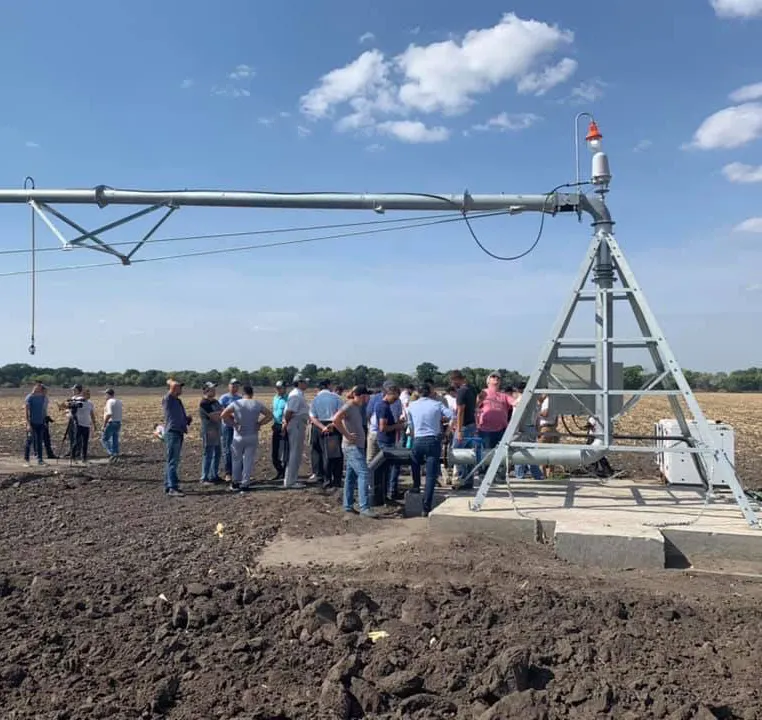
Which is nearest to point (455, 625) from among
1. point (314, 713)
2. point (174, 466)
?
point (314, 713)

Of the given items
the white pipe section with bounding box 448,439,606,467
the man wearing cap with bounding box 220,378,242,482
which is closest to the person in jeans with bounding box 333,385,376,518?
the white pipe section with bounding box 448,439,606,467

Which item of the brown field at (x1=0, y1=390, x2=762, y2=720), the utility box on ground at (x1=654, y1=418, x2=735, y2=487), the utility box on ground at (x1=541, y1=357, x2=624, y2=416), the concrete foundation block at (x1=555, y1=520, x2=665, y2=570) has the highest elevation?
the utility box on ground at (x1=541, y1=357, x2=624, y2=416)

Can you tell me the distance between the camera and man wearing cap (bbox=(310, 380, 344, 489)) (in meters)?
11.7

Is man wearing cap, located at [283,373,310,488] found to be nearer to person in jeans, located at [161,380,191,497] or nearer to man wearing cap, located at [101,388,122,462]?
person in jeans, located at [161,380,191,497]

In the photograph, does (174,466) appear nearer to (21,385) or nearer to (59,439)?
(59,439)

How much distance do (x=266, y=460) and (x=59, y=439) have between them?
31.8 ft

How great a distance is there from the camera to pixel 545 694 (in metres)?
4.22

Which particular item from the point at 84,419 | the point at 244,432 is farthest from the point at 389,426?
the point at 84,419

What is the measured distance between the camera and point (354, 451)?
9.51 m

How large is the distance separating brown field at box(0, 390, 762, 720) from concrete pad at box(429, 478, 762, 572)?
0.92 feet

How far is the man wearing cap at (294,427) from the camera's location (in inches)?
467

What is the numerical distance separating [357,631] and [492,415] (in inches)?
241

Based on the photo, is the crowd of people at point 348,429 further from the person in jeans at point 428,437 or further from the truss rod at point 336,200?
the truss rod at point 336,200

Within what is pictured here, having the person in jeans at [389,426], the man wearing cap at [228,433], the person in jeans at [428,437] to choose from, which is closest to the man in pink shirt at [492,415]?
the person in jeans at [389,426]
